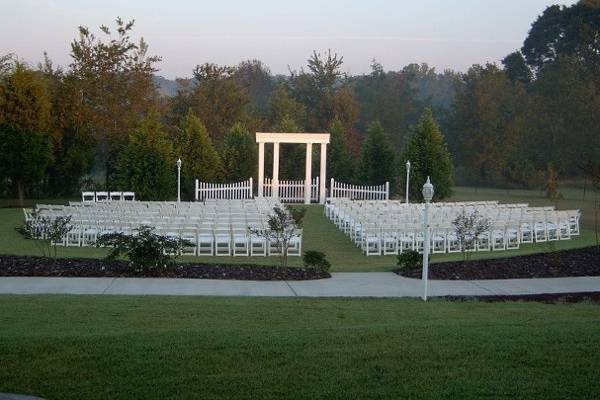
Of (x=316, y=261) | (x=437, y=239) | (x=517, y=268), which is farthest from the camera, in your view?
(x=437, y=239)

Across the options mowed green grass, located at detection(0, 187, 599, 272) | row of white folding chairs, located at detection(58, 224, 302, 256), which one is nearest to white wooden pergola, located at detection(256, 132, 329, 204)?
mowed green grass, located at detection(0, 187, 599, 272)

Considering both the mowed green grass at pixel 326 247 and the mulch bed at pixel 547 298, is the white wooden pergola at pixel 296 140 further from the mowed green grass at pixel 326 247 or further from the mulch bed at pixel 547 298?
the mulch bed at pixel 547 298

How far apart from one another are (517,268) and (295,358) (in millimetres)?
10690

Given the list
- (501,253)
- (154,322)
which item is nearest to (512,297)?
(154,322)

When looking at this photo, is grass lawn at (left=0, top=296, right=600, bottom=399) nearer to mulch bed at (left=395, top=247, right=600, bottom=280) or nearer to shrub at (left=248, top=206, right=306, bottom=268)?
mulch bed at (left=395, top=247, right=600, bottom=280)

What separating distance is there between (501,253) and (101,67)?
102 feet

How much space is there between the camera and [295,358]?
7.13 meters

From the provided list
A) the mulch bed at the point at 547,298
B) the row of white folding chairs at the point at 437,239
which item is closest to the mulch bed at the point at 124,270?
the mulch bed at the point at 547,298

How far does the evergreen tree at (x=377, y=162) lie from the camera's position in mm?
44906

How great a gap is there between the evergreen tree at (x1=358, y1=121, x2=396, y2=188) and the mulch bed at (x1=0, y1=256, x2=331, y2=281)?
28.9m

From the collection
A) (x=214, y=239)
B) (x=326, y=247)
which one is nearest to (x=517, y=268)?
(x=326, y=247)

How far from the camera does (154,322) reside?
9.29 m

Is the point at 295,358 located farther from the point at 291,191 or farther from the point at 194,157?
the point at 194,157

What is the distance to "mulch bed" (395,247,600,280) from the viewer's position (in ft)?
52.4
